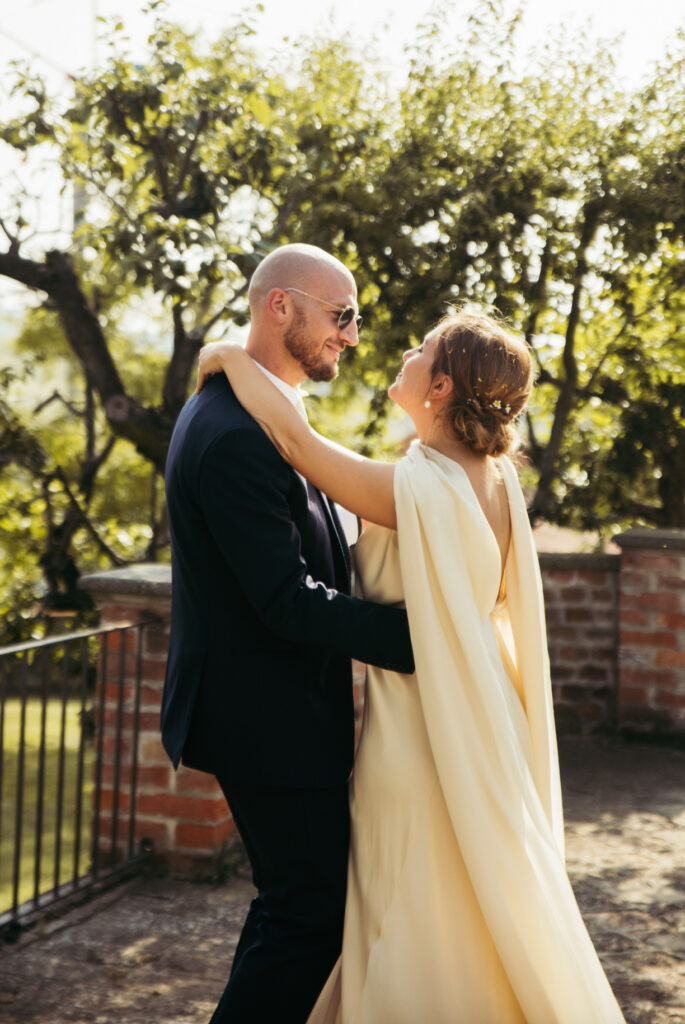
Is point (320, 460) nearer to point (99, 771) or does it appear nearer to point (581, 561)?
point (99, 771)

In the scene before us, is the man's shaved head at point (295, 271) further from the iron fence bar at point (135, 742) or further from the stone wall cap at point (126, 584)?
the iron fence bar at point (135, 742)

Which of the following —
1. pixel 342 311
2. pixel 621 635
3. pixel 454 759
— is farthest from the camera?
pixel 621 635

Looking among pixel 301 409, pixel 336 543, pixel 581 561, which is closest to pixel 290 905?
pixel 336 543

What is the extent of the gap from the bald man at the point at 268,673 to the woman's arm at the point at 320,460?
37 mm

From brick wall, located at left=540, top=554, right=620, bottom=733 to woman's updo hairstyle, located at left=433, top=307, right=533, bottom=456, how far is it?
181 inches

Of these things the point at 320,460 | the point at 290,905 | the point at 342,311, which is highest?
the point at 342,311

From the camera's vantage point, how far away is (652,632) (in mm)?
6621

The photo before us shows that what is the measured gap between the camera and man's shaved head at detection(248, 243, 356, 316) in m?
2.49

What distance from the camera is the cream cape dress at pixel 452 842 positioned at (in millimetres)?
2141

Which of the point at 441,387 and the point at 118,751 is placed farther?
the point at 118,751

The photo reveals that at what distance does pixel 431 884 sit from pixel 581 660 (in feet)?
16.1

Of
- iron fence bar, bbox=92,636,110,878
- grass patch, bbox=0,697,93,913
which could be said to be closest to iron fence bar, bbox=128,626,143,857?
iron fence bar, bbox=92,636,110,878

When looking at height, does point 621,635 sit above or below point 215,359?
below

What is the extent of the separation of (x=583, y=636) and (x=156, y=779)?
3.52 meters
